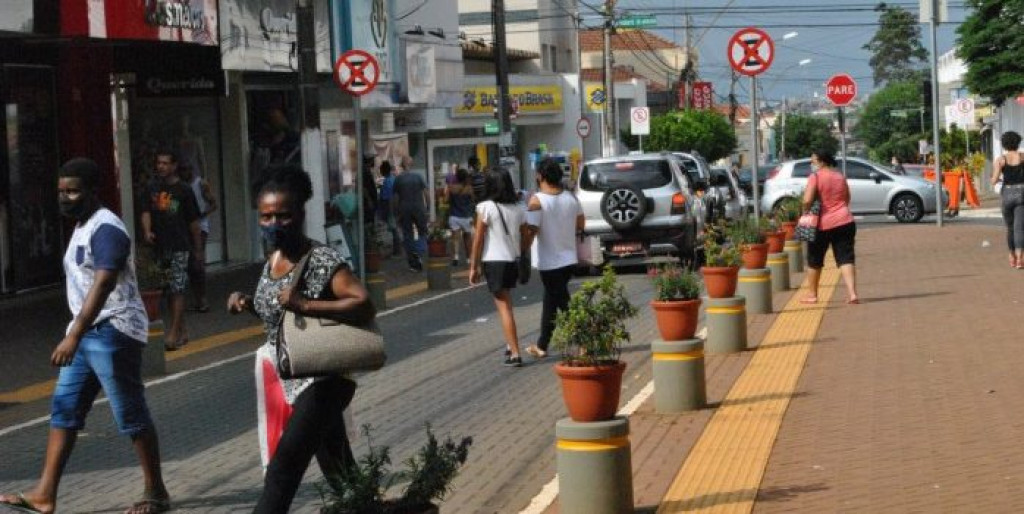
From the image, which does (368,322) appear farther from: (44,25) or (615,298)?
(44,25)

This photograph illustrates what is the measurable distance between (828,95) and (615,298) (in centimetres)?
2294

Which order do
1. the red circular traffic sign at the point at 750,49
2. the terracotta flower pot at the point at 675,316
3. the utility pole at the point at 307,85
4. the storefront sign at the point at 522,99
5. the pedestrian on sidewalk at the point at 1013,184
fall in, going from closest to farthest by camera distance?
the terracotta flower pot at the point at 675,316, the red circular traffic sign at the point at 750,49, the pedestrian on sidewalk at the point at 1013,184, the utility pole at the point at 307,85, the storefront sign at the point at 522,99

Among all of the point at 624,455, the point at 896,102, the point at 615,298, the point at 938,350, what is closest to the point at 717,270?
the point at 938,350

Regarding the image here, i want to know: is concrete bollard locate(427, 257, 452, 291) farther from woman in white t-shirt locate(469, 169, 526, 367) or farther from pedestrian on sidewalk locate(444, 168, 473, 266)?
woman in white t-shirt locate(469, 169, 526, 367)

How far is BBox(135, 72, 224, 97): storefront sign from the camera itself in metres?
25.1

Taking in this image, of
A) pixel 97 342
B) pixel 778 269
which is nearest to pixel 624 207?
pixel 778 269

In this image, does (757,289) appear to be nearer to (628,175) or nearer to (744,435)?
(744,435)

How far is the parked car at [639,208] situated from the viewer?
2511 cm

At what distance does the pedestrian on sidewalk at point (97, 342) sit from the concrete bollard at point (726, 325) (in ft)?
21.3

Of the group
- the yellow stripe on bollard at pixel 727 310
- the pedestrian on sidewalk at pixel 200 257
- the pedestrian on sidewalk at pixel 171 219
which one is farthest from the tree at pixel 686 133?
the yellow stripe on bollard at pixel 727 310

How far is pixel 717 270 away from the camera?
1493 centimetres

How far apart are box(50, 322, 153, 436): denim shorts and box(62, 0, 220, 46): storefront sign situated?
38.0ft

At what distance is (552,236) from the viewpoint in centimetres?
1501

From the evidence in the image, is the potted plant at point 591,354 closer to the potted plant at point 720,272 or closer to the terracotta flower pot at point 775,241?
the potted plant at point 720,272
